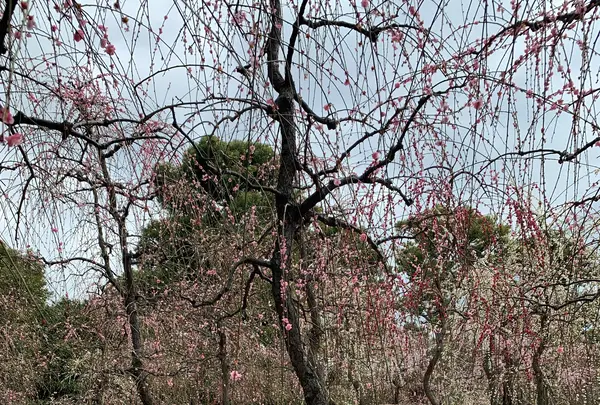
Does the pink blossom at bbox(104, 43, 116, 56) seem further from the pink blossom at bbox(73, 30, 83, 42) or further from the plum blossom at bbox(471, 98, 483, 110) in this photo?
the plum blossom at bbox(471, 98, 483, 110)

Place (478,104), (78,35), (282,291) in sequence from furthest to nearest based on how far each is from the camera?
(282,291), (478,104), (78,35)

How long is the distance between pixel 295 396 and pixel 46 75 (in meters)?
3.22

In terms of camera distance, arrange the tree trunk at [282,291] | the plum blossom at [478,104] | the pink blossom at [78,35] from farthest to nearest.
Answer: the tree trunk at [282,291]
the plum blossom at [478,104]
the pink blossom at [78,35]

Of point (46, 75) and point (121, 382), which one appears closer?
point (46, 75)

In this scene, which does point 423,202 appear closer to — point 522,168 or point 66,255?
point 522,168

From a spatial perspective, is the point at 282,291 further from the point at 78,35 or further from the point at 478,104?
the point at 78,35

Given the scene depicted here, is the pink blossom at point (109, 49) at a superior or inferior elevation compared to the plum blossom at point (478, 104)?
superior

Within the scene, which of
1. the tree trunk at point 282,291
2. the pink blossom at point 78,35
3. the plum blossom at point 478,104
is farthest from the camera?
the tree trunk at point 282,291

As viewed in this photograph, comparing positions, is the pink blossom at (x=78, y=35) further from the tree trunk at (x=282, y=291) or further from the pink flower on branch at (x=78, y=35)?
the tree trunk at (x=282, y=291)

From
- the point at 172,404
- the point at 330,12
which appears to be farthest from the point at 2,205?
the point at 172,404

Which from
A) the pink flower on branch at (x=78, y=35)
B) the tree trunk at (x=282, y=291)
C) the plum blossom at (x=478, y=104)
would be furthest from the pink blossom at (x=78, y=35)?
the tree trunk at (x=282, y=291)

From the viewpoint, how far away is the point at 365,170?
1.94 m

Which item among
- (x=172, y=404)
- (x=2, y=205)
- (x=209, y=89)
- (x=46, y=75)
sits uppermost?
(x=46, y=75)

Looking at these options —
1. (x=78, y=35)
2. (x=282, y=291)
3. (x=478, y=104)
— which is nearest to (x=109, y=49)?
(x=78, y=35)
